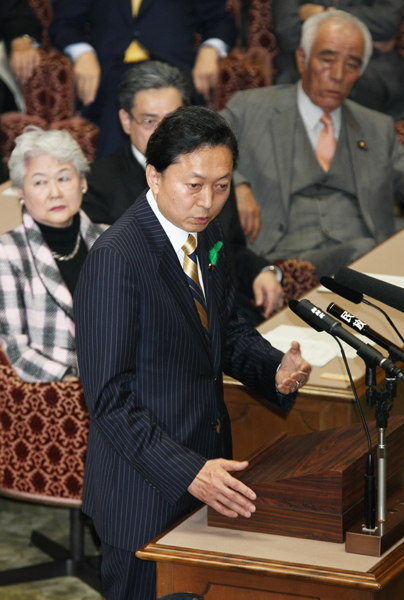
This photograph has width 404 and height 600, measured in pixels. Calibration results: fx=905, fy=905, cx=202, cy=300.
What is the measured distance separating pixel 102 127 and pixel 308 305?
11.7 feet

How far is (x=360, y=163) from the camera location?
4598mm

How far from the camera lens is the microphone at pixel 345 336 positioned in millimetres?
1507

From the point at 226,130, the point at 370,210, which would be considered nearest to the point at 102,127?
the point at 370,210

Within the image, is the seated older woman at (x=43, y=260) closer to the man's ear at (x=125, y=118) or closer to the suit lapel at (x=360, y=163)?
the man's ear at (x=125, y=118)

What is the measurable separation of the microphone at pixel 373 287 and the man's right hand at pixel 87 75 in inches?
144

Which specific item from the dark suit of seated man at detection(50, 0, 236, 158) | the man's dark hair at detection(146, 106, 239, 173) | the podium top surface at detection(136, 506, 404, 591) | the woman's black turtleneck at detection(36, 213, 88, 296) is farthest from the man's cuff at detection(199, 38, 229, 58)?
the podium top surface at detection(136, 506, 404, 591)

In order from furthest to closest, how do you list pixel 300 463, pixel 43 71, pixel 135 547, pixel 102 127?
pixel 43 71 < pixel 102 127 < pixel 135 547 < pixel 300 463

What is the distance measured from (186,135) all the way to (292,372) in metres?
0.60

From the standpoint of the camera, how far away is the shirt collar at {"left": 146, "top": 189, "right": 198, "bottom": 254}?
1.94 metres

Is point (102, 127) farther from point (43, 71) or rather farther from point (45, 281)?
point (45, 281)

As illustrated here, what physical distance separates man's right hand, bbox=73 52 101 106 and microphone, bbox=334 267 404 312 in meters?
3.67

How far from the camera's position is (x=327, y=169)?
4648 millimetres

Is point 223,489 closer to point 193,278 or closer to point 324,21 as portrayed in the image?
point 193,278

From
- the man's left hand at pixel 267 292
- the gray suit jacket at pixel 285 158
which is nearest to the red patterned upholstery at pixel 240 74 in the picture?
the gray suit jacket at pixel 285 158
